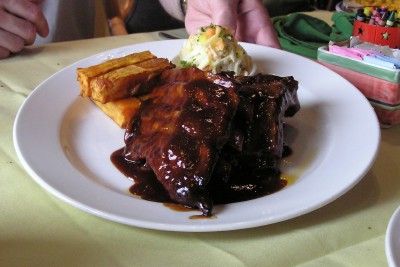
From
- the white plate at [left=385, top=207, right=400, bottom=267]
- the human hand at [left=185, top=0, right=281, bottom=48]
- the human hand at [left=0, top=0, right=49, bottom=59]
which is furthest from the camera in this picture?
the human hand at [left=185, top=0, right=281, bottom=48]

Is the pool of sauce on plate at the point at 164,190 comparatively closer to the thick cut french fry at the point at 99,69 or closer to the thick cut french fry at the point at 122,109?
the thick cut french fry at the point at 122,109

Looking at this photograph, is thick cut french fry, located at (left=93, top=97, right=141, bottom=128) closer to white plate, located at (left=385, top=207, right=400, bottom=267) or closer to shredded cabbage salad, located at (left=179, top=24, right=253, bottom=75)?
shredded cabbage salad, located at (left=179, top=24, right=253, bottom=75)

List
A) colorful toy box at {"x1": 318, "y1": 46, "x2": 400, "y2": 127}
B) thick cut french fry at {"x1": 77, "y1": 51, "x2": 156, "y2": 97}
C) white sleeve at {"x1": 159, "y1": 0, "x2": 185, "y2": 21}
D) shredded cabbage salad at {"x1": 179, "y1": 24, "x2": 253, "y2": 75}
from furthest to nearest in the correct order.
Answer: white sleeve at {"x1": 159, "y1": 0, "x2": 185, "y2": 21} < shredded cabbage salad at {"x1": 179, "y1": 24, "x2": 253, "y2": 75} < thick cut french fry at {"x1": 77, "y1": 51, "x2": 156, "y2": 97} < colorful toy box at {"x1": 318, "y1": 46, "x2": 400, "y2": 127}

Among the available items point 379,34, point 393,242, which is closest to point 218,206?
point 393,242

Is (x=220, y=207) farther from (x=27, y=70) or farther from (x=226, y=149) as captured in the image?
(x=27, y=70)

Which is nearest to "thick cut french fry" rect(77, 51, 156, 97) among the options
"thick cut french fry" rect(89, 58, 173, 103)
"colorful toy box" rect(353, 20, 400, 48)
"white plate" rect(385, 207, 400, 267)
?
"thick cut french fry" rect(89, 58, 173, 103)

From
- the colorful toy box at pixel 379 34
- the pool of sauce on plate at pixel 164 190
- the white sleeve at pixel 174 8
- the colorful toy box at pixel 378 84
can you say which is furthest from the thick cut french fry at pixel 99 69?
the white sleeve at pixel 174 8
